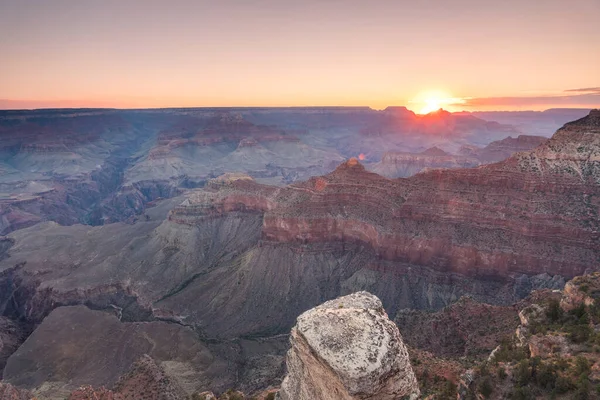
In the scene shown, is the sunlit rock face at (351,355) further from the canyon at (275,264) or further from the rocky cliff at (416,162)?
the rocky cliff at (416,162)

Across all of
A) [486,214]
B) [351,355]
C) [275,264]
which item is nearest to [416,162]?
[486,214]

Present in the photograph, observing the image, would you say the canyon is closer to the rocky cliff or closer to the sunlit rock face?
the sunlit rock face

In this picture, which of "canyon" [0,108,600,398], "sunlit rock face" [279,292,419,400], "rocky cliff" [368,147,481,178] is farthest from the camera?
Answer: "rocky cliff" [368,147,481,178]

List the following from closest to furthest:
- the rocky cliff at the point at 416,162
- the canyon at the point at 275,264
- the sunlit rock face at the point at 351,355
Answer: the sunlit rock face at the point at 351,355, the canyon at the point at 275,264, the rocky cliff at the point at 416,162

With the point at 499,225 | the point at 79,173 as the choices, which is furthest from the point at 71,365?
the point at 79,173

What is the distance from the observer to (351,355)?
14438mm

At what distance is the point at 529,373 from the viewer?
20.1 meters

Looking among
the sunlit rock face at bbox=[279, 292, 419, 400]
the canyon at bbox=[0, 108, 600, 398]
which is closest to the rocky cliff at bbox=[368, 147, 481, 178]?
the canyon at bbox=[0, 108, 600, 398]

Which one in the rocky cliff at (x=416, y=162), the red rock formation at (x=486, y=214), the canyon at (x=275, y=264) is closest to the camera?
the canyon at (x=275, y=264)

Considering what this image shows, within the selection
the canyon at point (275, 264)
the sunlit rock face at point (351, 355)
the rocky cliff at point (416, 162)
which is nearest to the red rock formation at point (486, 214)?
the canyon at point (275, 264)

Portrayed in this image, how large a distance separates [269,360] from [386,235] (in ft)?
94.5

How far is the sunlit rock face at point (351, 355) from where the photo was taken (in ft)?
46.9

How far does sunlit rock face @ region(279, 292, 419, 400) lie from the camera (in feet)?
46.9

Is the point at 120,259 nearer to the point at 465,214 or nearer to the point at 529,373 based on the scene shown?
the point at 465,214
